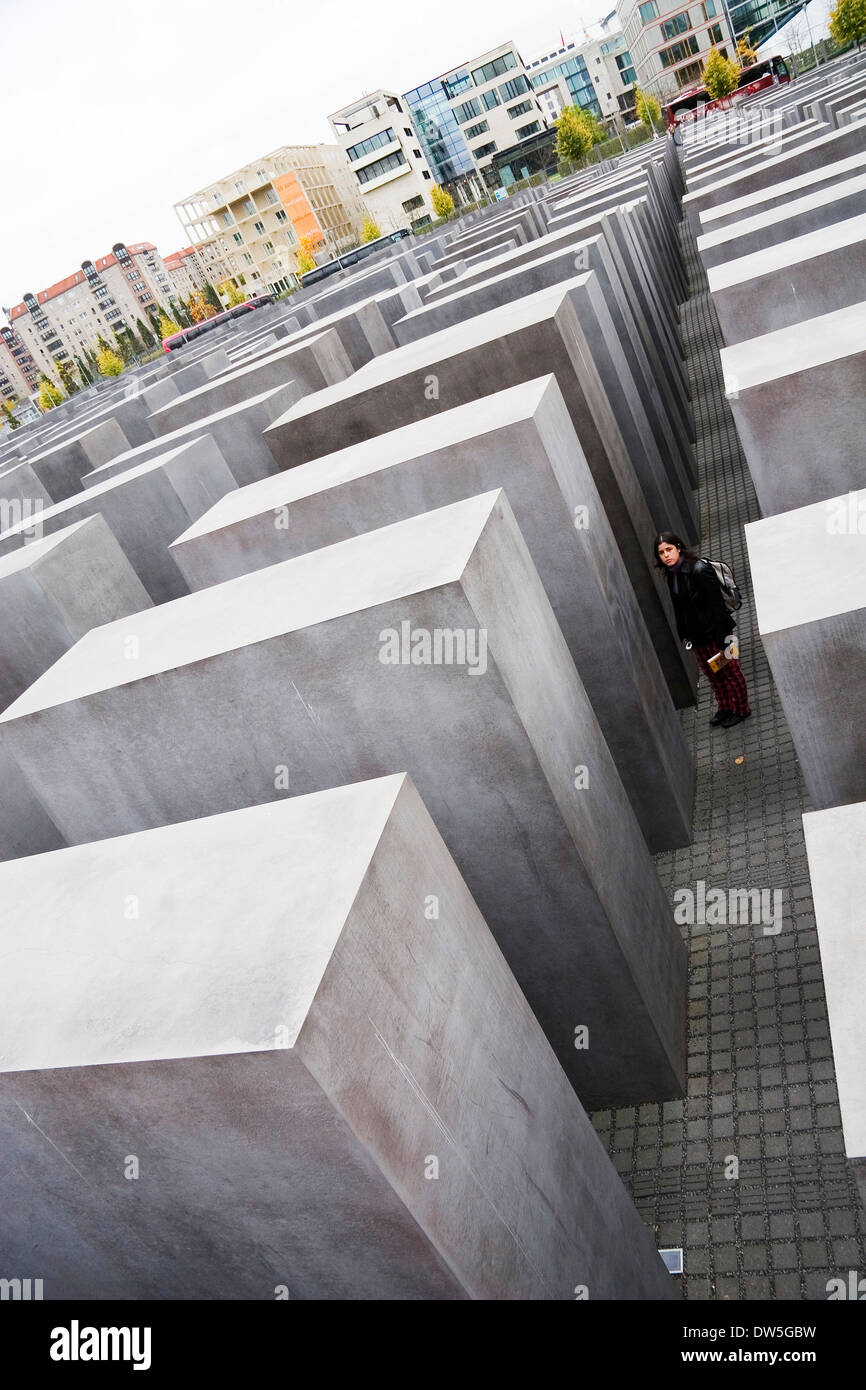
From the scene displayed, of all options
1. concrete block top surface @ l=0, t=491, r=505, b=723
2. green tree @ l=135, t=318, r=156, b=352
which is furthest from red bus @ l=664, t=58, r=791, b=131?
concrete block top surface @ l=0, t=491, r=505, b=723

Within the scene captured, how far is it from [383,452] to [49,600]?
314 centimetres

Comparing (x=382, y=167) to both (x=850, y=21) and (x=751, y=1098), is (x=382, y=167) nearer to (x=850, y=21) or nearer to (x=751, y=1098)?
(x=850, y=21)

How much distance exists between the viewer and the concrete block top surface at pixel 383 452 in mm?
6680

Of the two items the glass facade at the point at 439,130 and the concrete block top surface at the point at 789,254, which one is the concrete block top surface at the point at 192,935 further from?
the glass facade at the point at 439,130

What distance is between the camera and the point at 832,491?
620cm

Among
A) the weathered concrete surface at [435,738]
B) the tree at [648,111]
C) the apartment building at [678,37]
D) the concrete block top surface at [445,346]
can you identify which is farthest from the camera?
the apartment building at [678,37]

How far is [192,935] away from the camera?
11.8 feet

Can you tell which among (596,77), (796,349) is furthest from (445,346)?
(596,77)

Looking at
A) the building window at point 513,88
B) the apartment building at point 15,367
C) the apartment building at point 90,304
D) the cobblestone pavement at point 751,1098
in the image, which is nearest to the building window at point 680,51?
the building window at point 513,88

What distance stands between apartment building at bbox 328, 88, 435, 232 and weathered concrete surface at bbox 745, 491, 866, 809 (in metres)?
103

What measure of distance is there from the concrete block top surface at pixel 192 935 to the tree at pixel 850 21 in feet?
127

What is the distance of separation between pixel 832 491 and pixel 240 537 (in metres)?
4.01
